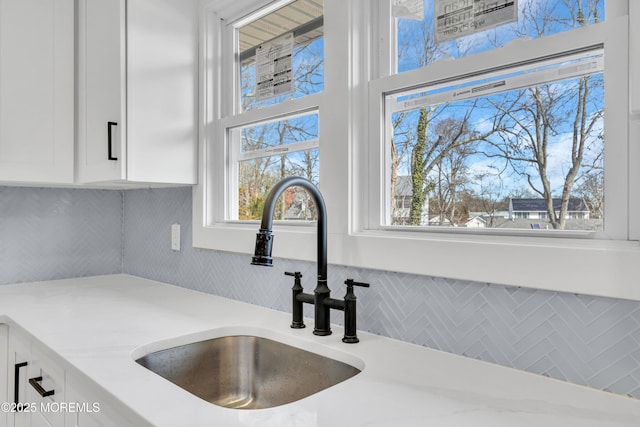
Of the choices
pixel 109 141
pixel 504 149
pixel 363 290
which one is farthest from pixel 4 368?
pixel 504 149

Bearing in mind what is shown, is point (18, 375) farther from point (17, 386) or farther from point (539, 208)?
point (539, 208)

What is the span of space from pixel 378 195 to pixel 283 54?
0.70 m

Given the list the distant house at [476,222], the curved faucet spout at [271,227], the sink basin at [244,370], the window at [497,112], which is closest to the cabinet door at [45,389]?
the sink basin at [244,370]

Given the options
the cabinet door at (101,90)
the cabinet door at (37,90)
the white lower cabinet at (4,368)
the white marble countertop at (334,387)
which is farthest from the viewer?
the cabinet door at (37,90)

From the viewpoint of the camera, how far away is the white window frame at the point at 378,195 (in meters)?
0.88

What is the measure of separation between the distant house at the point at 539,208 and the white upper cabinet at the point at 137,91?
130cm

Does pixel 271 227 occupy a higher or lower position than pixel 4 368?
higher

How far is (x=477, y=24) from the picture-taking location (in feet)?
3.66

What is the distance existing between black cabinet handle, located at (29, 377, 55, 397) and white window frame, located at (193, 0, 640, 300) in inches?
29.2

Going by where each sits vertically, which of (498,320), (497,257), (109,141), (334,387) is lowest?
(334,387)

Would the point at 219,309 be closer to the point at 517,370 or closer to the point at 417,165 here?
the point at 417,165

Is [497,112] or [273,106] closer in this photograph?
[497,112]

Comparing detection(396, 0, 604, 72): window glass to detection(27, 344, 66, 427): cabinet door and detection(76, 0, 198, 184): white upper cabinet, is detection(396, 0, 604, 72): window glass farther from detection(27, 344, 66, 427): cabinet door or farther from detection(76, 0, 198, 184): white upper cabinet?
detection(27, 344, 66, 427): cabinet door

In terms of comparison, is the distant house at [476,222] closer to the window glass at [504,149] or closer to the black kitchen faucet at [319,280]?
the window glass at [504,149]
